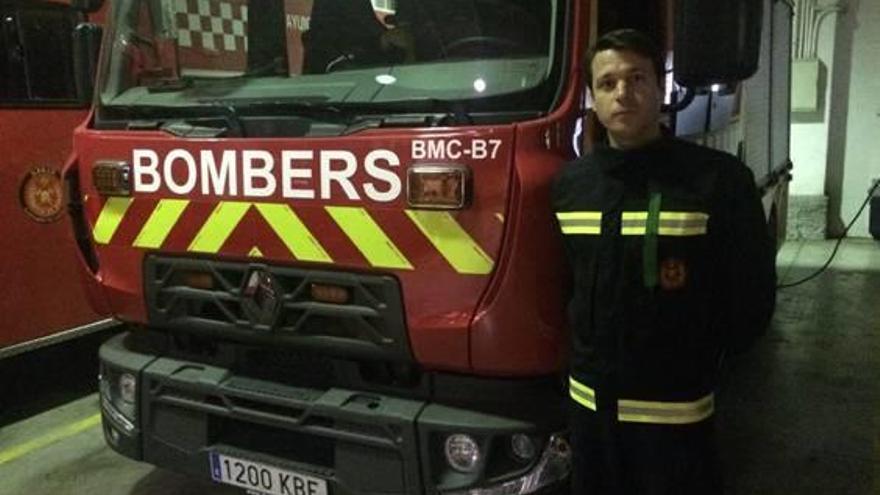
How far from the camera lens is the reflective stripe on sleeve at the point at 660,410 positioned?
2.07 m

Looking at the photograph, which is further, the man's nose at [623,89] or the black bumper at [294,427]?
the black bumper at [294,427]

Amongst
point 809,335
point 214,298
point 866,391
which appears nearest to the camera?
point 214,298

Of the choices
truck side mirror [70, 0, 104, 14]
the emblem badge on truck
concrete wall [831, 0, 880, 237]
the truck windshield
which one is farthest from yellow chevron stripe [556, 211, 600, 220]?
concrete wall [831, 0, 880, 237]

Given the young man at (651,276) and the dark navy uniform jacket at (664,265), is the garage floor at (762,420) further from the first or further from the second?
the dark navy uniform jacket at (664,265)

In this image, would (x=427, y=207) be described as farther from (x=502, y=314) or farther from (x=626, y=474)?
(x=626, y=474)

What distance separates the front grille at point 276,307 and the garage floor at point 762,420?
108 centimetres

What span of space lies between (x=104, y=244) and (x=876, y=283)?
653 cm

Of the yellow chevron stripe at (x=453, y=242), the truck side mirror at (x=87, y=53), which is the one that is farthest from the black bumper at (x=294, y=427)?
the truck side mirror at (x=87, y=53)

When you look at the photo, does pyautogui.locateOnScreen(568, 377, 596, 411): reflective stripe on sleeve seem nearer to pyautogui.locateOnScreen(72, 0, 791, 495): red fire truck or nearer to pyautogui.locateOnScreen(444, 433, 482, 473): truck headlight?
pyautogui.locateOnScreen(72, 0, 791, 495): red fire truck

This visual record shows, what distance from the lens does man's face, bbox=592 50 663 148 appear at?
2033 mm

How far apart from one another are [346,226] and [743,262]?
3.55 feet

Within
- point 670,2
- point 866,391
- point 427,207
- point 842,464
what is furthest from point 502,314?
point 866,391

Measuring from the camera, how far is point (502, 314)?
7.30 feet

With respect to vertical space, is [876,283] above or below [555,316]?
below
